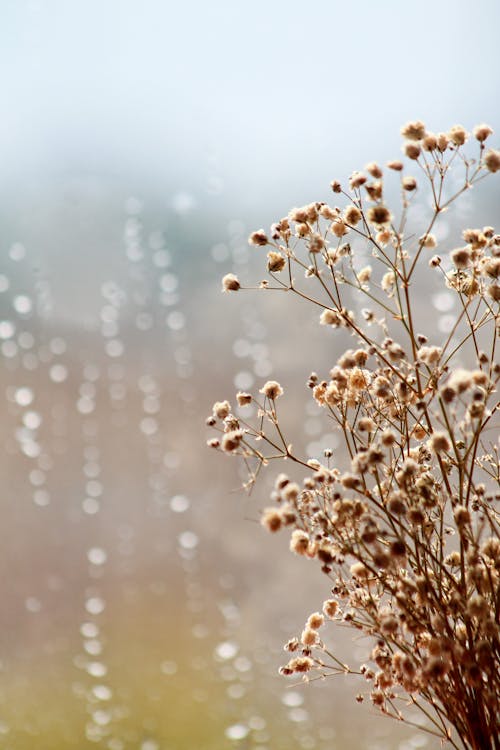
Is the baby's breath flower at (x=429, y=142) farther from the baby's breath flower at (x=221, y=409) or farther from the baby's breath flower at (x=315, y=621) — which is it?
the baby's breath flower at (x=315, y=621)

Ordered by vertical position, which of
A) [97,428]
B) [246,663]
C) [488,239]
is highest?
[97,428]

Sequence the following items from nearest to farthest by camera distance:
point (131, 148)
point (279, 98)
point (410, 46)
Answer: point (410, 46), point (279, 98), point (131, 148)

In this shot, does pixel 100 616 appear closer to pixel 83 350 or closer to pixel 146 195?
pixel 83 350

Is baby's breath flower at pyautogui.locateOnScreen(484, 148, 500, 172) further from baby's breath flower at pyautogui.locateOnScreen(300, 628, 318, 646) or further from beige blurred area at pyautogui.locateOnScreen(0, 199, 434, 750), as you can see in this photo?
beige blurred area at pyautogui.locateOnScreen(0, 199, 434, 750)

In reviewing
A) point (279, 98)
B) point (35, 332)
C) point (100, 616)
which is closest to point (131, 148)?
point (279, 98)

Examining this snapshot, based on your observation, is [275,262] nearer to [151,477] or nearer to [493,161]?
[493,161]

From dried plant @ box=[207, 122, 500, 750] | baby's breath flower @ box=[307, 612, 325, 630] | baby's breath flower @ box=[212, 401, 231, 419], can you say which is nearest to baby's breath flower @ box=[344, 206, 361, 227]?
dried plant @ box=[207, 122, 500, 750]

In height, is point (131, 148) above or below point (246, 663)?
above

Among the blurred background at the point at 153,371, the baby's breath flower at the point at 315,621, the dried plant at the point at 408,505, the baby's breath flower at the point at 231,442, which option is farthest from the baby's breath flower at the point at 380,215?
the blurred background at the point at 153,371

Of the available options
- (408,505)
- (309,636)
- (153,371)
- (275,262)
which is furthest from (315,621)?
(153,371)
